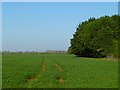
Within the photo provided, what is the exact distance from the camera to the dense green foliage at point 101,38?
9056 centimetres

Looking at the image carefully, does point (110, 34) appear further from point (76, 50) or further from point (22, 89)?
point (22, 89)

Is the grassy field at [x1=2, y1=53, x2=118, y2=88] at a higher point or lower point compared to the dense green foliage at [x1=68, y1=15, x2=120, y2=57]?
lower

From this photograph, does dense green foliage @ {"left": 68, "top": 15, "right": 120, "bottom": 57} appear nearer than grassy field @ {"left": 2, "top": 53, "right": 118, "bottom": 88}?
No

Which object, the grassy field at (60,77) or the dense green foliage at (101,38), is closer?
the grassy field at (60,77)

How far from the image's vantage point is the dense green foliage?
90.6 m

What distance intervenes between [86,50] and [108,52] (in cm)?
1499

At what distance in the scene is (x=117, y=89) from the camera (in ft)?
64.1

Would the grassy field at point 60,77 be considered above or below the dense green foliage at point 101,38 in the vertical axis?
below

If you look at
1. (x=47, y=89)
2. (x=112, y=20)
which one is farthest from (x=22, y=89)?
(x=112, y=20)

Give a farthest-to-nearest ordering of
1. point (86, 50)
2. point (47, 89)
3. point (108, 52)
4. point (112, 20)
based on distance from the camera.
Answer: point (86, 50)
point (112, 20)
point (108, 52)
point (47, 89)

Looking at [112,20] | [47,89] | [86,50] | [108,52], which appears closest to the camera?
[47,89]

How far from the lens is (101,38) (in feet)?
303

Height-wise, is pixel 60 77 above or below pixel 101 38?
below

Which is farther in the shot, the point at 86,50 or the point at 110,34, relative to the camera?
the point at 86,50
